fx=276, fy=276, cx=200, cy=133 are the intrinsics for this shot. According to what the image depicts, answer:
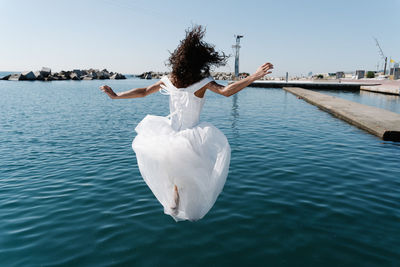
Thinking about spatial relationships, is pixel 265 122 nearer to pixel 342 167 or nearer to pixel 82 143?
pixel 342 167

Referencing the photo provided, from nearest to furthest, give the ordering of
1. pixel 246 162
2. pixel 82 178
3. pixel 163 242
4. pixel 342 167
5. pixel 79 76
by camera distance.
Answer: pixel 163 242 → pixel 82 178 → pixel 342 167 → pixel 246 162 → pixel 79 76

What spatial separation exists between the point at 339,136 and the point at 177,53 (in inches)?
382

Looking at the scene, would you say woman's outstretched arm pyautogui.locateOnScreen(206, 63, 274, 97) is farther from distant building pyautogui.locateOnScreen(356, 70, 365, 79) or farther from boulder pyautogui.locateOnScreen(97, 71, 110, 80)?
boulder pyautogui.locateOnScreen(97, 71, 110, 80)

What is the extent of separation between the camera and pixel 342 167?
7301 mm

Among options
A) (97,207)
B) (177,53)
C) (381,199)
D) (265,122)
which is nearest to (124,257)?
(97,207)

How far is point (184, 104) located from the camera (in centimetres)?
368

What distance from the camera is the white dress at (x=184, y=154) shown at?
3.39 metres

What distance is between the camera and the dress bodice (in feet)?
11.8

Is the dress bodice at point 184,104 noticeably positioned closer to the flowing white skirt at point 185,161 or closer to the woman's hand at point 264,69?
the flowing white skirt at point 185,161

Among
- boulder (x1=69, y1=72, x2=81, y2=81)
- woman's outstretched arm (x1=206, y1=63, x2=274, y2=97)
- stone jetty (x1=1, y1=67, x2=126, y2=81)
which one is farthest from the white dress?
boulder (x1=69, y1=72, x2=81, y2=81)

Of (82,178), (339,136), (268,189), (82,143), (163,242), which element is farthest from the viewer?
(339,136)

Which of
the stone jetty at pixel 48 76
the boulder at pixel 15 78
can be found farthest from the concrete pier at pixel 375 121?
the boulder at pixel 15 78

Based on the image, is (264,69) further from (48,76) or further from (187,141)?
(48,76)

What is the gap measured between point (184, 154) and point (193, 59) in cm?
118
